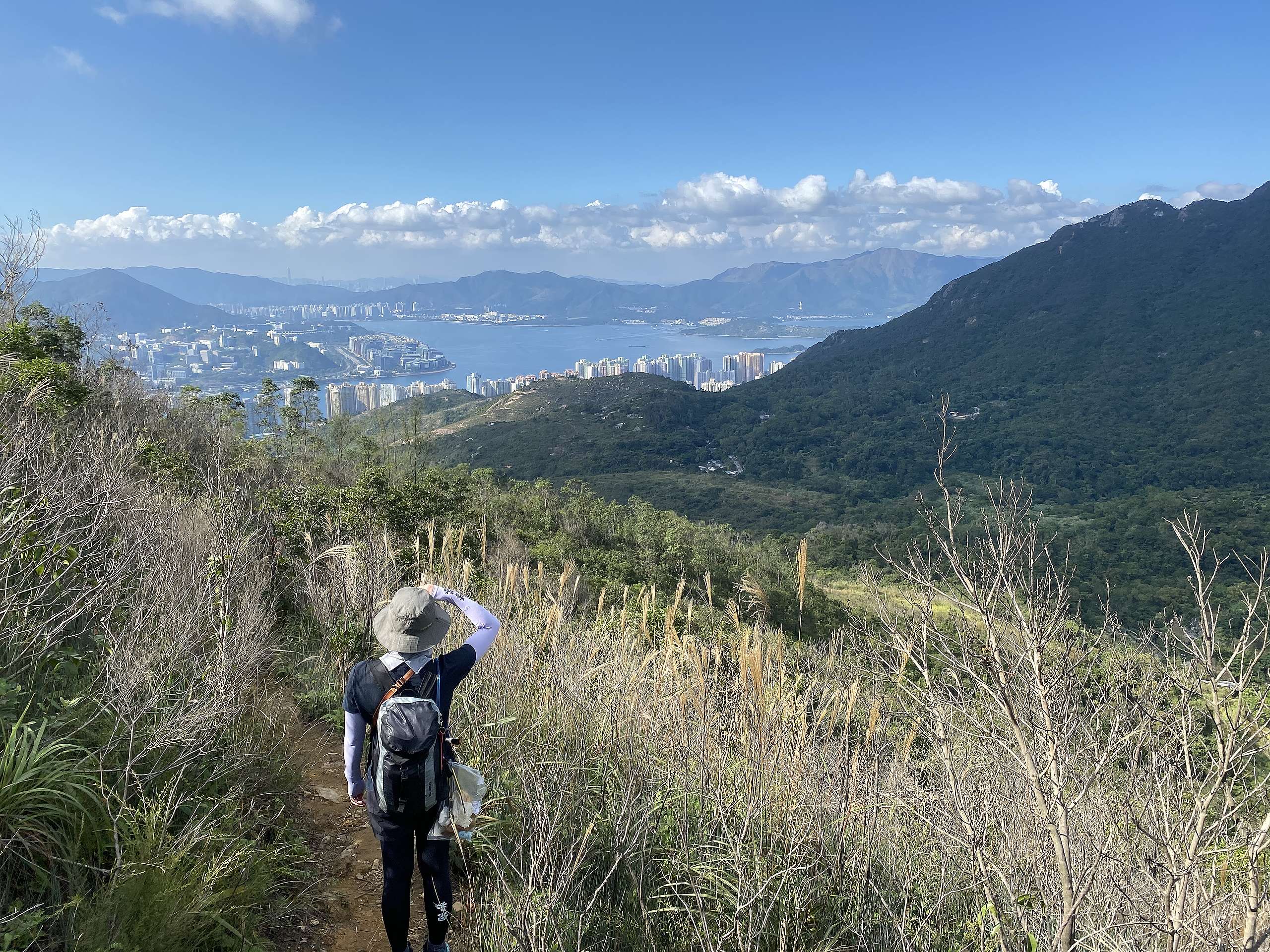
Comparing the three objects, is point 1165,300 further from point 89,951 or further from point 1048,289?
point 89,951

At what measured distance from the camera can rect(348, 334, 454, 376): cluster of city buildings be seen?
132500 millimetres

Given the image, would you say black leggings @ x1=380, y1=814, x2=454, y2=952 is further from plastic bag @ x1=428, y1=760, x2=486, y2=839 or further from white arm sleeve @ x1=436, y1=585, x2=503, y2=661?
white arm sleeve @ x1=436, y1=585, x2=503, y2=661

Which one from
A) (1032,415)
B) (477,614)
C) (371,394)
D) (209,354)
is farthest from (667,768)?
(209,354)

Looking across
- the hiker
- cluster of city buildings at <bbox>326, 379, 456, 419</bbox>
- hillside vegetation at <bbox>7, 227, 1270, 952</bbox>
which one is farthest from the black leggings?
cluster of city buildings at <bbox>326, 379, 456, 419</bbox>

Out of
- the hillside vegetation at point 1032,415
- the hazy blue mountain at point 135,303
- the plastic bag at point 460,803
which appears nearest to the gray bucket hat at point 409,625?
the plastic bag at point 460,803

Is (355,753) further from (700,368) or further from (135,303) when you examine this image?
(135,303)

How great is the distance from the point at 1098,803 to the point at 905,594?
1.26m

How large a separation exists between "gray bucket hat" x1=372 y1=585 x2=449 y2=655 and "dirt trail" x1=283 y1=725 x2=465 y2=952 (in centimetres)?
117

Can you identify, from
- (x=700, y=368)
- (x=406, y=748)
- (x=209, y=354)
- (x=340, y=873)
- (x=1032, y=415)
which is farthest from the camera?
(x=700, y=368)

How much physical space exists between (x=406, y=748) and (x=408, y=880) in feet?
1.92

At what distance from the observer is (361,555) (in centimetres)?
504

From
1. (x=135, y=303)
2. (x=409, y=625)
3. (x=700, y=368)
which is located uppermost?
(x=135, y=303)

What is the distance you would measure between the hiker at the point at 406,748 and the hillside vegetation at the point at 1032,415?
25472 millimetres

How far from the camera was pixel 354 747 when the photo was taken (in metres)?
2.35
